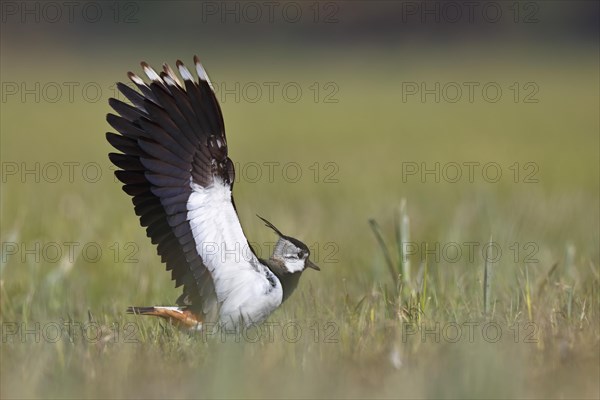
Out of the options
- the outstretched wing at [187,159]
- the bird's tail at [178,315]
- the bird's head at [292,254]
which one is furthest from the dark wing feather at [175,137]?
the bird's head at [292,254]

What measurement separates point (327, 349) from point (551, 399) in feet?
2.55

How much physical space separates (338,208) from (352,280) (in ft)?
8.68

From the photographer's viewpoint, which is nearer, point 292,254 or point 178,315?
point 178,315

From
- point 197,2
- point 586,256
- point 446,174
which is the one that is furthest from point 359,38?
point 586,256

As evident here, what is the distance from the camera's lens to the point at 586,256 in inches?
239

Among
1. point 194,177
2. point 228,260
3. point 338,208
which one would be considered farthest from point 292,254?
point 338,208

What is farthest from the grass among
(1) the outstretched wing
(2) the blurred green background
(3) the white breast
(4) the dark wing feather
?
(4) the dark wing feather

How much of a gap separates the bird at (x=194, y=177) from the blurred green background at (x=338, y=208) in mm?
210

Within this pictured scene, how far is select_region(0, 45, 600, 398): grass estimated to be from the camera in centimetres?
360

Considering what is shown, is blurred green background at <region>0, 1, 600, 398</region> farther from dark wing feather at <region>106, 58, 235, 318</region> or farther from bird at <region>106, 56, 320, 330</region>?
dark wing feather at <region>106, 58, 235, 318</region>

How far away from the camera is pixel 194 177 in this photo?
4164 mm

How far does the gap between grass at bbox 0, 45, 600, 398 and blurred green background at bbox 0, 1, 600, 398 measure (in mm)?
14

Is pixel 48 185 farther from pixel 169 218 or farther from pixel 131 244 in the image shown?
pixel 169 218

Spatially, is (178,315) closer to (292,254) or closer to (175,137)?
(292,254)
